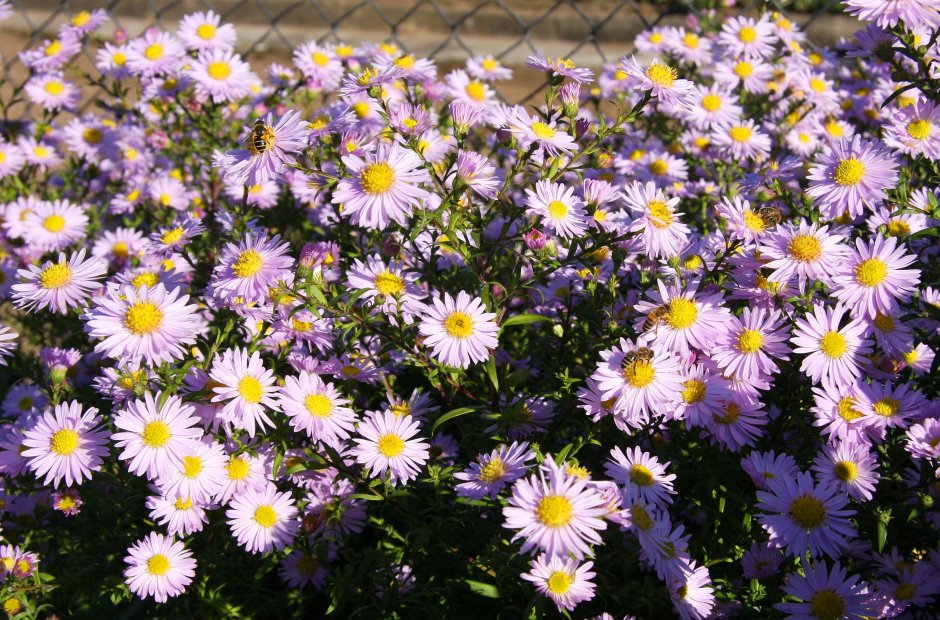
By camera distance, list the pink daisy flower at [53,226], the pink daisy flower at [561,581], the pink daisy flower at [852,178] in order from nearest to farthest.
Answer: the pink daisy flower at [561,581] → the pink daisy flower at [852,178] → the pink daisy flower at [53,226]

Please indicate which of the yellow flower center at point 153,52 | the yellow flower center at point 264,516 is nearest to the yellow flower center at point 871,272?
the yellow flower center at point 264,516

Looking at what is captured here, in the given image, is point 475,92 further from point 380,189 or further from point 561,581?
point 561,581

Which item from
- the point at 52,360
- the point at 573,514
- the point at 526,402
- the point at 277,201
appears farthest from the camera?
the point at 277,201

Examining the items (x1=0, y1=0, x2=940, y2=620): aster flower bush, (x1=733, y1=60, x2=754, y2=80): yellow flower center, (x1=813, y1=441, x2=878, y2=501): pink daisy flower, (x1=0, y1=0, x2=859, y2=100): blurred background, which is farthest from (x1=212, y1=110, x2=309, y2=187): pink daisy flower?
(x1=0, y1=0, x2=859, y2=100): blurred background

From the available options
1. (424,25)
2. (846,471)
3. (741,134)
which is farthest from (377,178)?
(424,25)

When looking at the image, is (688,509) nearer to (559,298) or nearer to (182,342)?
(559,298)

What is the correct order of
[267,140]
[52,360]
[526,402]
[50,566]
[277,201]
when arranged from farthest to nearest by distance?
[277,201] < [52,360] < [50,566] < [526,402] < [267,140]

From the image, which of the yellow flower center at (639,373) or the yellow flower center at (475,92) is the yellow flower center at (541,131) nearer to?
the yellow flower center at (639,373)

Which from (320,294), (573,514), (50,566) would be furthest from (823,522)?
(50,566)
